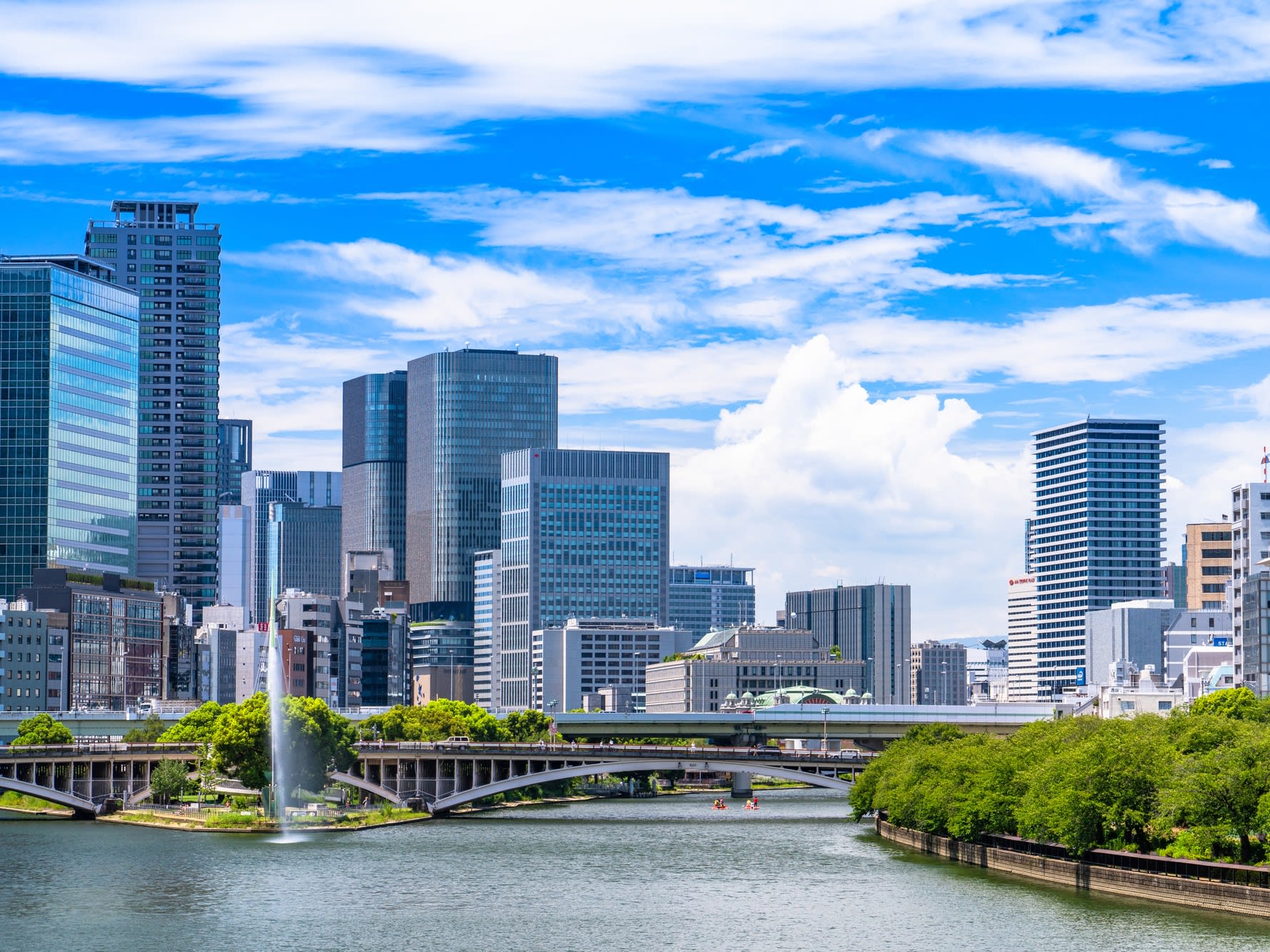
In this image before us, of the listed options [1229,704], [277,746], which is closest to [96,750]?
[277,746]

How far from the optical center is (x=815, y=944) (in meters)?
94.9

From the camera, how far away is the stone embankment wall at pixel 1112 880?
9756 centimetres

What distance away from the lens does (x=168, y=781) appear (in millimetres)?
176875

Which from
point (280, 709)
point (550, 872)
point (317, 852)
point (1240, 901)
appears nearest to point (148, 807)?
point (280, 709)

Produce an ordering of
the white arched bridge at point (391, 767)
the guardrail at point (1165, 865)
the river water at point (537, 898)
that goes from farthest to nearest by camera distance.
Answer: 1. the white arched bridge at point (391, 767)
2. the guardrail at point (1165, 865)
3. the river water at point (537, 898)

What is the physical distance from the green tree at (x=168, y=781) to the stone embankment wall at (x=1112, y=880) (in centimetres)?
7014

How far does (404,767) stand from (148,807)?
2465 centimetres

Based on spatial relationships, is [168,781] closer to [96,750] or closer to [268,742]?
[96,750]

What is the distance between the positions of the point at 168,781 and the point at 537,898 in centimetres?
7293

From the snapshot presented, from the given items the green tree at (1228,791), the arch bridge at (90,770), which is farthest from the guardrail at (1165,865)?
the arch bridge at (90,770)

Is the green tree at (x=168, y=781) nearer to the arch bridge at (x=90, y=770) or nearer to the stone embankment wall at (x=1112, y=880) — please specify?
the arch bridge at (x=90, y=770)

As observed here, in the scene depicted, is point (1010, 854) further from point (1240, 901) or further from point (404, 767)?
point (404, 767)

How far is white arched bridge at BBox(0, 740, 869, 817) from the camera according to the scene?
177000mm

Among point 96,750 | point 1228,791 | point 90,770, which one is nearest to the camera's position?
point 1228,791
